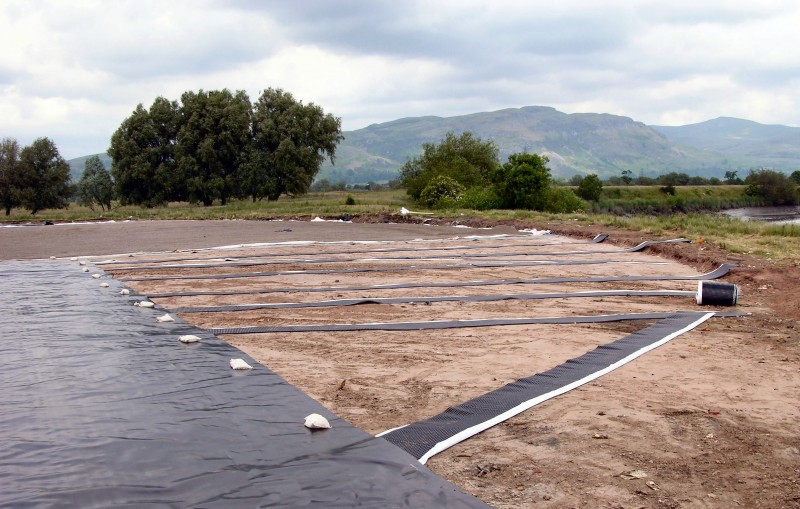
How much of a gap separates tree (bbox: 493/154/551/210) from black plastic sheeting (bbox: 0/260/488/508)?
87.5 ft

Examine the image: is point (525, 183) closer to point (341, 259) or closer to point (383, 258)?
point (383, 258)

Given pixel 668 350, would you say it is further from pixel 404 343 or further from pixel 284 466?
pixel 284 466

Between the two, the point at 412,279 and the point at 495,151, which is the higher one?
the point at 495,151

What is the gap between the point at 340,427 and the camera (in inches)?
128

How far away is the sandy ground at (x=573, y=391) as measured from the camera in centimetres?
298

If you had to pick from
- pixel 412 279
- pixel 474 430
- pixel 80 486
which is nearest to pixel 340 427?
pixel 474 430

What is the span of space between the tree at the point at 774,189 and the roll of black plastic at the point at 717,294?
54291 millimetres

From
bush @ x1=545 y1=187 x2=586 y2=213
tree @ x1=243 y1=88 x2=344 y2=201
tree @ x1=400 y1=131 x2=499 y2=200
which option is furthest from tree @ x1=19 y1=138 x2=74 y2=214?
bush @ x1=545 y1=187 x2=586 y2=213

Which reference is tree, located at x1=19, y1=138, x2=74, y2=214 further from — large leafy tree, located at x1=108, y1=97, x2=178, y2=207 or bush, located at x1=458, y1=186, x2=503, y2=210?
bush, located at x1=458, y1=186, x2=503, y2=210

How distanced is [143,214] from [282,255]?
20.1 m

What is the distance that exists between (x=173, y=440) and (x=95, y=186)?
5818 cm

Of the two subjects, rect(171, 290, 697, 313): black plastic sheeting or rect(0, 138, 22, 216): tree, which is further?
rect(0, 138, 22, 216): tree

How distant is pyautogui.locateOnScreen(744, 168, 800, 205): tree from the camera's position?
5381cm

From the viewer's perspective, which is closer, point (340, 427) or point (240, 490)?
point (240, 490)
